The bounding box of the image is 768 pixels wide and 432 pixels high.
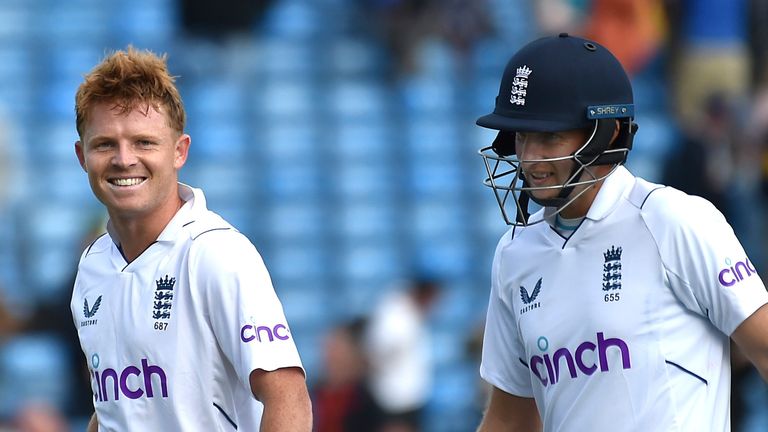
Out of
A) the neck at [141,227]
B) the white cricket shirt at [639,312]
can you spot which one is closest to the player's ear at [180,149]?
the neck at [141,227]

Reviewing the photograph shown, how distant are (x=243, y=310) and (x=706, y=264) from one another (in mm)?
1210

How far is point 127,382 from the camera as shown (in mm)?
3832

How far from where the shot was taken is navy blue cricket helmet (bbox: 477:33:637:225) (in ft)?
12.7

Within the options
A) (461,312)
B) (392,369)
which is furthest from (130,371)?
(461,312)

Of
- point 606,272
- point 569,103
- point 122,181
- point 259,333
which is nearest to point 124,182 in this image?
point 122,181

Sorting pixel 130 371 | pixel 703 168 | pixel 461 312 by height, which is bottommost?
pixel 461 312

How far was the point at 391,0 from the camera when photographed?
11.9 meters

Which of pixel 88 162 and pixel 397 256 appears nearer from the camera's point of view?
pixel 88 162

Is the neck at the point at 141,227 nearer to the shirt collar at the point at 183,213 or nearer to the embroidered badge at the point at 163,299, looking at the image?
the shirt collar at the point at 183,213

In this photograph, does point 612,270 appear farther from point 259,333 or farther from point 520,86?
→ point 259,333

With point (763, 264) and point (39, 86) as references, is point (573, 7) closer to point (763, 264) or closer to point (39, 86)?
point (763, 264)

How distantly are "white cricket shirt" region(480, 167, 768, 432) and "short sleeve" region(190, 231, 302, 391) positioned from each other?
76cm

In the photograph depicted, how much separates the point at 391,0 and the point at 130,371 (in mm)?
8411

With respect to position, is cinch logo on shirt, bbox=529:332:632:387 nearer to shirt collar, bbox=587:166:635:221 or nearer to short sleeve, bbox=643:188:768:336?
short sleeve, bbox=643:188:768:336
